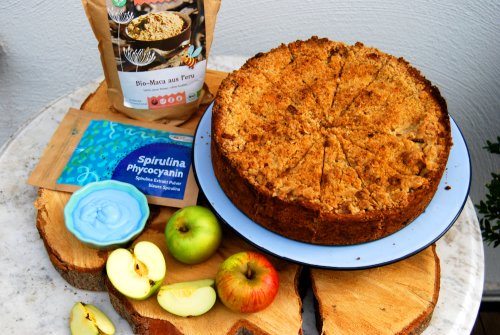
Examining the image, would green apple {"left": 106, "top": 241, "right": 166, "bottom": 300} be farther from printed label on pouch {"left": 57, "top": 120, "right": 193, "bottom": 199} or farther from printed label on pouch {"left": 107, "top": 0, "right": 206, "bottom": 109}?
printed label on pouch {"left": 107, "top": 0, "right": 206, "bottom": 109}

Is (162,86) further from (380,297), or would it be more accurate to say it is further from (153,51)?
(380,297)

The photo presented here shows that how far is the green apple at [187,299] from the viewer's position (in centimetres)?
125

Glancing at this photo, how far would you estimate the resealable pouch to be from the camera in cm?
153

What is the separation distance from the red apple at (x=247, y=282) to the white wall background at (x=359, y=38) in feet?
4.85

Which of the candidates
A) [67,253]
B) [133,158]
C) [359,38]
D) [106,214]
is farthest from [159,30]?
[359,38]

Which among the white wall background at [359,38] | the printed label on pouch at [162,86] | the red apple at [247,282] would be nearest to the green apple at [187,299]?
the red apple at [247,282]

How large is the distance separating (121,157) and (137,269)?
1.37 ft

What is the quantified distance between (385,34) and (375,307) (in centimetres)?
151

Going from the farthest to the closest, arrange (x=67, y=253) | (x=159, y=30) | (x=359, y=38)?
(x=359, y=38) < (x=159, y=30) < (x=67, y=253)

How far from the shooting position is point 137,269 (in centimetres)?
131

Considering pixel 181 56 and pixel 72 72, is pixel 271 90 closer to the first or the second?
pixel 181 56

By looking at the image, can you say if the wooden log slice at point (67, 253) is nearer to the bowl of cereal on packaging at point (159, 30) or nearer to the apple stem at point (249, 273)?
the apple stem at point (249, 273)

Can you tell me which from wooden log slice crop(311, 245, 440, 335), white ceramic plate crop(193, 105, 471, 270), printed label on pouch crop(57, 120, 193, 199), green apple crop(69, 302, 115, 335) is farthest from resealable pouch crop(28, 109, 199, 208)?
wooden log slice crop(311, 245, 440, 335)

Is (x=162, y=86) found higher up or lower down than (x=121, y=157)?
higher up
